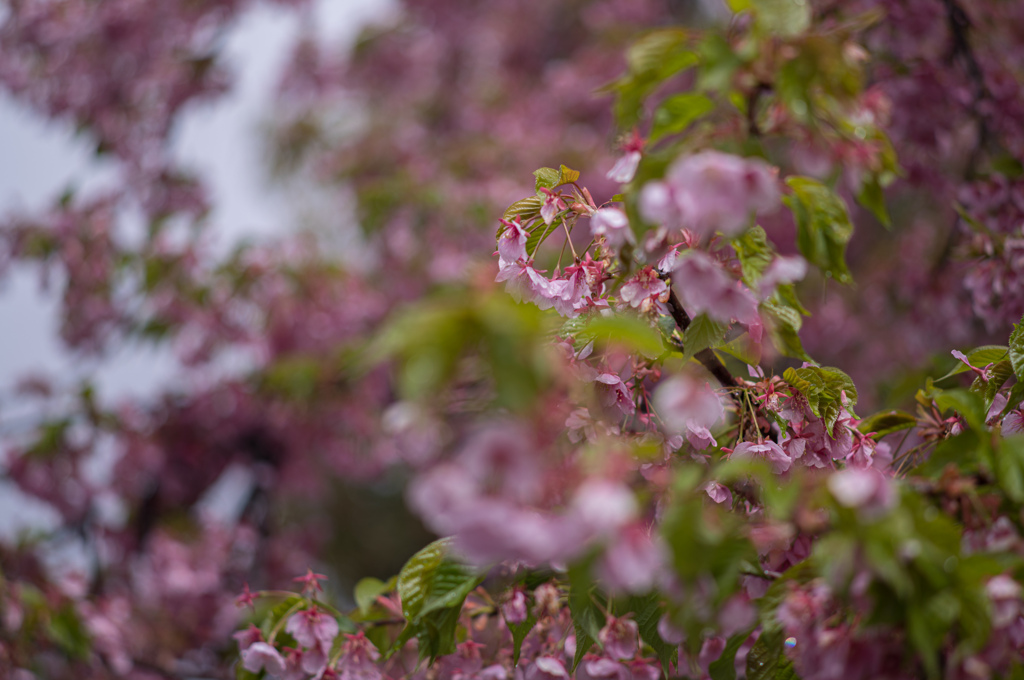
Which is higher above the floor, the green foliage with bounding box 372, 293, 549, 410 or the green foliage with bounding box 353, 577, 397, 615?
the green foliage with bounding box 372, 293, 549, 410

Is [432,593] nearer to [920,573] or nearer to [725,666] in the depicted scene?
[725,666]

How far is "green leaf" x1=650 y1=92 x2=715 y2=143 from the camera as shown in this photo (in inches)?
21.2

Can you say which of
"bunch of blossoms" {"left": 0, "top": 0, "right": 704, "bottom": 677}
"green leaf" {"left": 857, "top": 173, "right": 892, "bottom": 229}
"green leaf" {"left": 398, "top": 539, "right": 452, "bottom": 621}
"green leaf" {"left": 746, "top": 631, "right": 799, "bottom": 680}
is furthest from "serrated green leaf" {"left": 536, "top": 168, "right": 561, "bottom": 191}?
"bunch of blossoms" {"left": 0, "top": 0, "right": 704, "bottom": 677}

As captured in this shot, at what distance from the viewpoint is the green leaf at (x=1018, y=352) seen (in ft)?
2.07

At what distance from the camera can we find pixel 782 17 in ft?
1.66

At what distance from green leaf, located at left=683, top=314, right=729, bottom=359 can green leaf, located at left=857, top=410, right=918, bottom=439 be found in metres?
0.24

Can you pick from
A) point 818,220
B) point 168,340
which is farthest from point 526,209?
point 168,340

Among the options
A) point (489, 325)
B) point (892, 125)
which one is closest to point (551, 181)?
point (489, 325)

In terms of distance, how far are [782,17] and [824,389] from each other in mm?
370

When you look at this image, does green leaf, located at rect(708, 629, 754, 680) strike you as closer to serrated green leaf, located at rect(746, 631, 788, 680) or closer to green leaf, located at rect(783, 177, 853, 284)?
serrated green leaf, located at rect(746, 631, 788, 680)

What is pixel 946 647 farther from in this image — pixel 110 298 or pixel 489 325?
pixel 110 298

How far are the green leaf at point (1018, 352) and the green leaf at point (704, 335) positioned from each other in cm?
30

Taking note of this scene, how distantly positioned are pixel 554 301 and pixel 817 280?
2401 millimetres

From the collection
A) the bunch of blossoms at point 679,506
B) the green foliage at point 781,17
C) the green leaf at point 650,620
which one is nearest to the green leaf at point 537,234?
the bunch of blossoms at point 679,506
